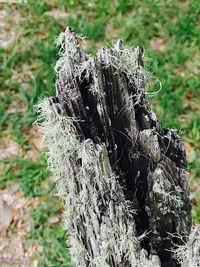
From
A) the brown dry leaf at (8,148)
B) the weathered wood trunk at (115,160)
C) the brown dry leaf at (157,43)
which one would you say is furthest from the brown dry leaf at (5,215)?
the weathered wood trunk at (115,160)

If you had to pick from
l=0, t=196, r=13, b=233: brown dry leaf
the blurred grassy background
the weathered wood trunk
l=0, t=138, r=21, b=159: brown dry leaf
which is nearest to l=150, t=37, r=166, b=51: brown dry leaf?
the blurred grassy background

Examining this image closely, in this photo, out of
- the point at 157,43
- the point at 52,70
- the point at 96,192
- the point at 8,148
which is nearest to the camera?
the point at 96,192

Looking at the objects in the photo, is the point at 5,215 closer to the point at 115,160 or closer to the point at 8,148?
the point at 8,148

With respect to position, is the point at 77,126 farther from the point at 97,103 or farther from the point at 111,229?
the point at 111,229

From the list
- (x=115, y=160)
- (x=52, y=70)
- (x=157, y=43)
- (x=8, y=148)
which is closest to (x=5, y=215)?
(x=8, y=148)

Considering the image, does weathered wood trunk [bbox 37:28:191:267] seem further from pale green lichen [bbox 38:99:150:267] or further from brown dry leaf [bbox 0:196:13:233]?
brown dry leaf [bbox 0:196:13:233]

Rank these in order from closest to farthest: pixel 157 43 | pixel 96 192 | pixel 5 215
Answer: pixel 96 192 → pixel 5 215 → pixel 157 43

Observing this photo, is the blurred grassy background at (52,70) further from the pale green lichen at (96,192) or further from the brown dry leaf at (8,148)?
the pale green lichen at (96,192)

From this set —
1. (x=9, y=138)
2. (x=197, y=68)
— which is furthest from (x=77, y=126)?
(x=197, y=68)

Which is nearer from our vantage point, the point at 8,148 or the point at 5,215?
the point at 5,215
